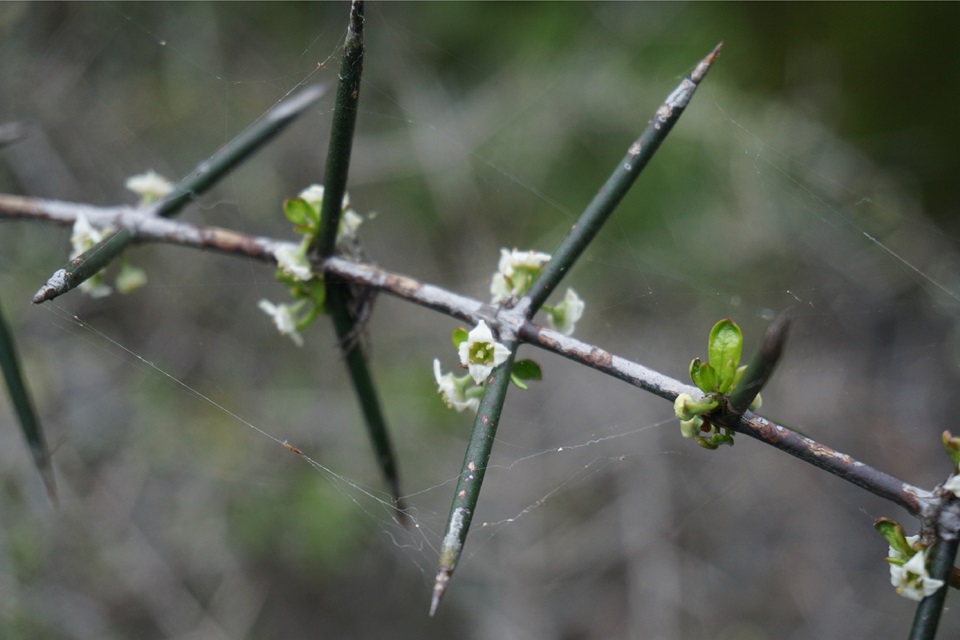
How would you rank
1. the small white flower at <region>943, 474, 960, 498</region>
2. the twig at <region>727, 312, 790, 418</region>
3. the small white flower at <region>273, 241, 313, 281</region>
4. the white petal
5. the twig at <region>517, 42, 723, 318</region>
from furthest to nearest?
the white petal, the small white flower at <region>273, 241, 313, 281</region>, the twig at <region>517, 42, 723, 318</region>, the small white flower at <region>943, 474, 960, 498</region>, the twig at <region>727, 312, 790, 418</region>

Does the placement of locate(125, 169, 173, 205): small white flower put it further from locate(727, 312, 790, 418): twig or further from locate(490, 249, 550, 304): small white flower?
locate(727, 312, 790, 418): twig

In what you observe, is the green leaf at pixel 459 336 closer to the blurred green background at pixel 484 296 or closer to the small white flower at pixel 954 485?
the small white flower at pixel 954 485

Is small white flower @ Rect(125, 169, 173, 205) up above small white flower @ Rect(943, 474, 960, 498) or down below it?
above

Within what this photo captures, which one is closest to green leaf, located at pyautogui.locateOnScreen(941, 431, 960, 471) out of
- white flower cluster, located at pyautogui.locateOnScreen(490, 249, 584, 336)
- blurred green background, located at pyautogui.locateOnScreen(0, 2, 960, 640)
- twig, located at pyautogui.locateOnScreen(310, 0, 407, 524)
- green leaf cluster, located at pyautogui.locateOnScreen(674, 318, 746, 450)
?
green leaf cluster, located at pyautogui.locateOnScreen(674, 318, 746, 450)

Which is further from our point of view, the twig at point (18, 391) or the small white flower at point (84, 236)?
the small white flower at point (84, 236)

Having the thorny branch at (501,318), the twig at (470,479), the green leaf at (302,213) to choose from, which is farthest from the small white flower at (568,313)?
the green leaf at (302,213)

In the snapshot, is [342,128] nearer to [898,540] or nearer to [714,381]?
[714,381]

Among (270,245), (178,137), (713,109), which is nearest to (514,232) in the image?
(713,109)

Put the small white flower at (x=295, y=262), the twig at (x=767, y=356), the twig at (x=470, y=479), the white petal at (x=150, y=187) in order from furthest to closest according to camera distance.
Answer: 1. the white petal at (x=150, y=187)
2. the small white flower at (x=295, y=262)
3. the twig at (x=470, y=479)
4. the twig at (x=767, y=356)
